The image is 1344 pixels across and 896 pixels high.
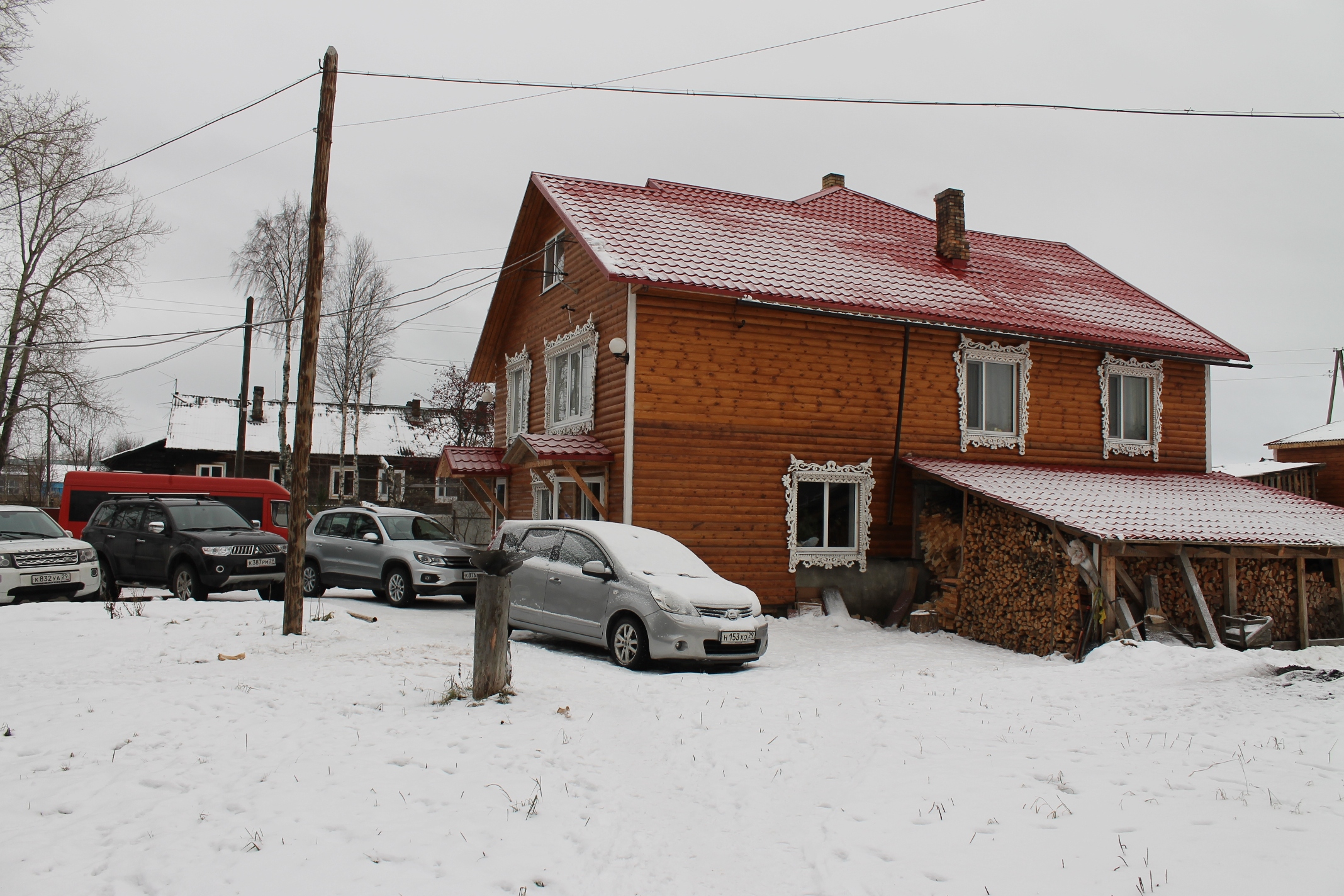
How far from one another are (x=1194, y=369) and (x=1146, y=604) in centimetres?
843

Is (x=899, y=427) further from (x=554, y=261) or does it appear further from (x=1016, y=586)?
(x=554, y=261)

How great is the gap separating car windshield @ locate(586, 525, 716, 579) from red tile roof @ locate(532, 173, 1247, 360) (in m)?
4.37

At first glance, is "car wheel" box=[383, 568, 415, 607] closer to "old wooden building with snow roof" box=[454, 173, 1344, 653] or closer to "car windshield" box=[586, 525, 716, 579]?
"old wooden building with snow roof" box=[454, 173, 1344, 653]

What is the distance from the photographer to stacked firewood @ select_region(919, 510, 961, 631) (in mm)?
15242

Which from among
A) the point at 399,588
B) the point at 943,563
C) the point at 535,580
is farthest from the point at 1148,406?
the point at 399,588

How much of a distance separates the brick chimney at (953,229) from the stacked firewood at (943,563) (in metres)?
6.27

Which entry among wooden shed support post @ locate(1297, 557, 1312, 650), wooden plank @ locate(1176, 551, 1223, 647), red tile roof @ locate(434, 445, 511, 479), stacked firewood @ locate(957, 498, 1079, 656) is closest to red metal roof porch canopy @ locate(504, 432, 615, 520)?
red tile roof @ locate(434, 445, 511, 479)

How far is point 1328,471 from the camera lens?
2775cm

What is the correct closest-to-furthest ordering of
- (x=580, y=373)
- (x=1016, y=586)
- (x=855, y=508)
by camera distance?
(x=1016, y=586)
(x=855, y=508)
(x=580, y=373)

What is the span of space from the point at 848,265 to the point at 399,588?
9.91 metres

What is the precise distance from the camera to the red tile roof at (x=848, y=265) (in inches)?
615

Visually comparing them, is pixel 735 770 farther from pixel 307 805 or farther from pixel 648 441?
pixel 648 441

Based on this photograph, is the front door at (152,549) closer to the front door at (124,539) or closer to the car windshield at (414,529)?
the front door at (124,539)

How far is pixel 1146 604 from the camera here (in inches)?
516
